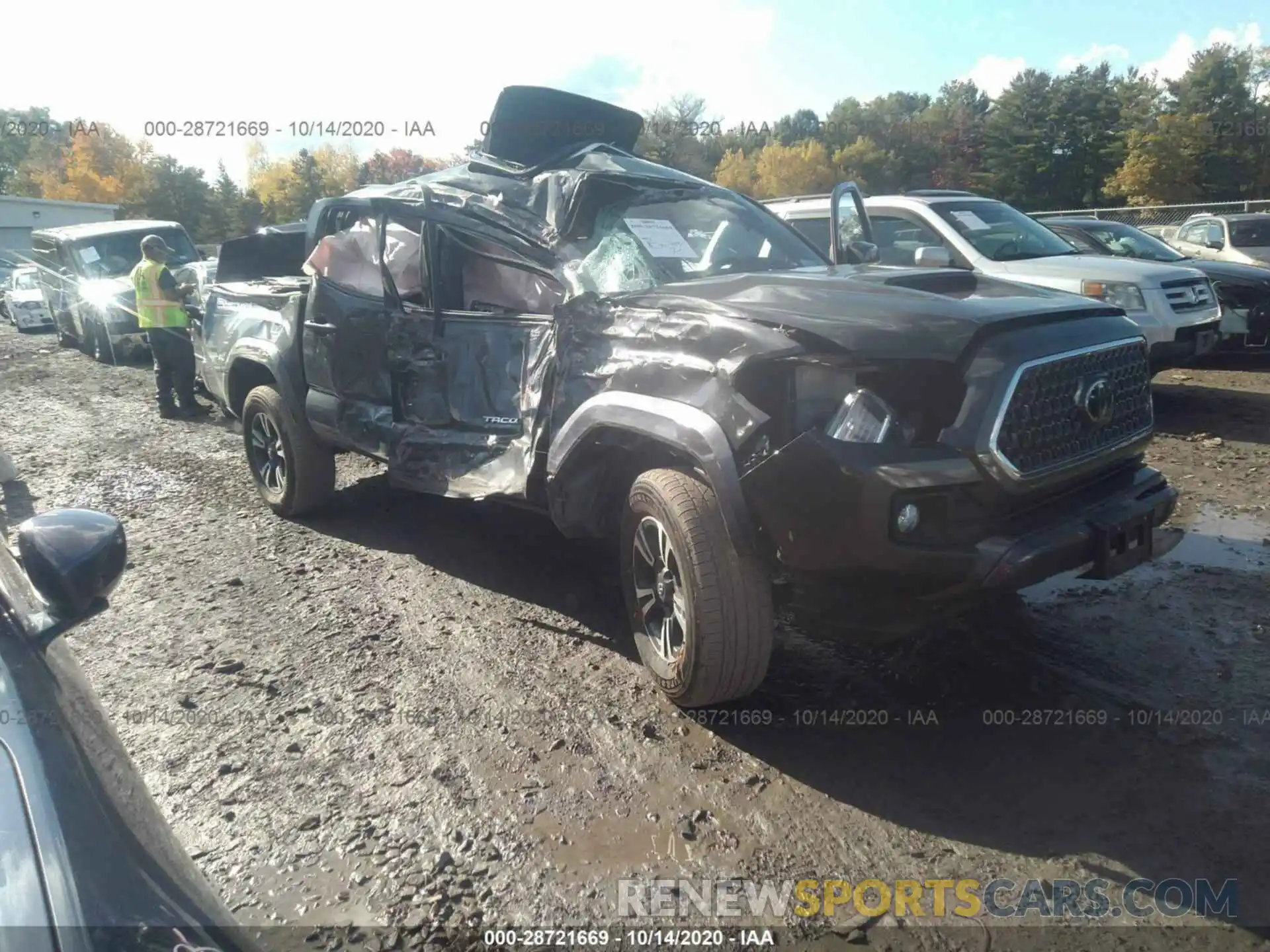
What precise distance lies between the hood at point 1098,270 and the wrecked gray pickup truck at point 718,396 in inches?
135

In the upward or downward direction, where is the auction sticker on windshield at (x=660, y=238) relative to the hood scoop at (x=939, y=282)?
upward

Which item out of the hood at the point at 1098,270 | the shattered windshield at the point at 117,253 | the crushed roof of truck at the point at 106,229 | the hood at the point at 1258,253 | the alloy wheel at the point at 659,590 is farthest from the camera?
the crushed roof of truck at the point at 106,229

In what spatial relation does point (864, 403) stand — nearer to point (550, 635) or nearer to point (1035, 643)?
point (1035, 643)

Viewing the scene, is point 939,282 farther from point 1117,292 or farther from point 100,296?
point 100,296

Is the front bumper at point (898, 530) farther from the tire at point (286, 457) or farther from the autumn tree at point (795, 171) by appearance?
the autumn tree at point (795, 171)

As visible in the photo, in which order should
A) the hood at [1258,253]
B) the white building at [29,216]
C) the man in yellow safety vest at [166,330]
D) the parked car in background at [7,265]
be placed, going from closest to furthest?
the man in yellow safety vest at [166,330] < the hood at [1258,253] < the parked car in background at [7,265] < the white building at [29,216]

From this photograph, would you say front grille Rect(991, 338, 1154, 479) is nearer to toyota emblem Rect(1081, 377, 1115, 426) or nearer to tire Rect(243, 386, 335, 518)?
toyota emblem Rect(1081, 377, 1115, 426)

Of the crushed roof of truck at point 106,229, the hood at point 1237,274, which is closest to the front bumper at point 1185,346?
the hood at point 1237,274

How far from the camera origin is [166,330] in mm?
9188

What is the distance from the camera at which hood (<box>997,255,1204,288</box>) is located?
752 cm

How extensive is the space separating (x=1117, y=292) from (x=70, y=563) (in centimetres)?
785

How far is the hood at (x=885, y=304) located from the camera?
111 inches

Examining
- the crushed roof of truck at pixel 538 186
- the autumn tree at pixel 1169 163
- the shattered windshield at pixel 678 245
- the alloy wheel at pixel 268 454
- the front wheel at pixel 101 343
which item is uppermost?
the autumn tree at pixel 1169 163

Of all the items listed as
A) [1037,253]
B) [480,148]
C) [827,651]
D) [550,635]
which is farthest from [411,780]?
[1037,253]
